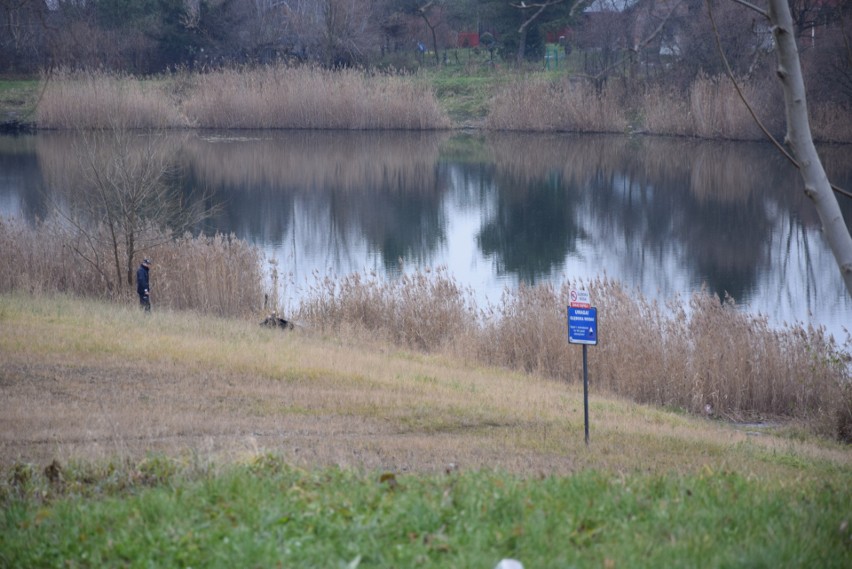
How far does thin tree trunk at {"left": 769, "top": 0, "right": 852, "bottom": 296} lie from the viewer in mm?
6352

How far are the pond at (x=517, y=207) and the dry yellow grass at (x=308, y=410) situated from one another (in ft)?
19.7

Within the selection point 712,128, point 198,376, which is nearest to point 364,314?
point 198,376

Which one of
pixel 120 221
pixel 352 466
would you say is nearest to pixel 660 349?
pixel 352 466

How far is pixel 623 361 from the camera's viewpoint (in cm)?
1540

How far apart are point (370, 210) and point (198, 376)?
858 inches

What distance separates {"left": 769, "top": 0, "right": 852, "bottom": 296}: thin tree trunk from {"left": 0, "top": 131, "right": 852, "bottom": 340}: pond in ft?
37.1

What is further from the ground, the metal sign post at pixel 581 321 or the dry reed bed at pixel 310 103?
the dry reed bed at pixel 310 103

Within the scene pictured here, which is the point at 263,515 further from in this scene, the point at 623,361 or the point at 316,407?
the point at 623,361

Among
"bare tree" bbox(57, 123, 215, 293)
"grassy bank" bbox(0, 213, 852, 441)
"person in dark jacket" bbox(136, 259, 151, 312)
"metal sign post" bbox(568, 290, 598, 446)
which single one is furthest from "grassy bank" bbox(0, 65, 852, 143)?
"metal sign post" bbox(568, 290, 598, 446)

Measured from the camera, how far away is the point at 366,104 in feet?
171

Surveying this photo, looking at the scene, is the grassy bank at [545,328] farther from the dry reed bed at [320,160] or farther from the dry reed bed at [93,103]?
the dry reed bed at [93,103]

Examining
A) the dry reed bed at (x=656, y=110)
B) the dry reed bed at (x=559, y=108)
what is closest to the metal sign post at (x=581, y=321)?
the dry reed bed at (x=656, y=110)

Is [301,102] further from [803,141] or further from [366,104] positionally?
[803,141]

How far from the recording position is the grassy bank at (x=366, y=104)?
4641cm
